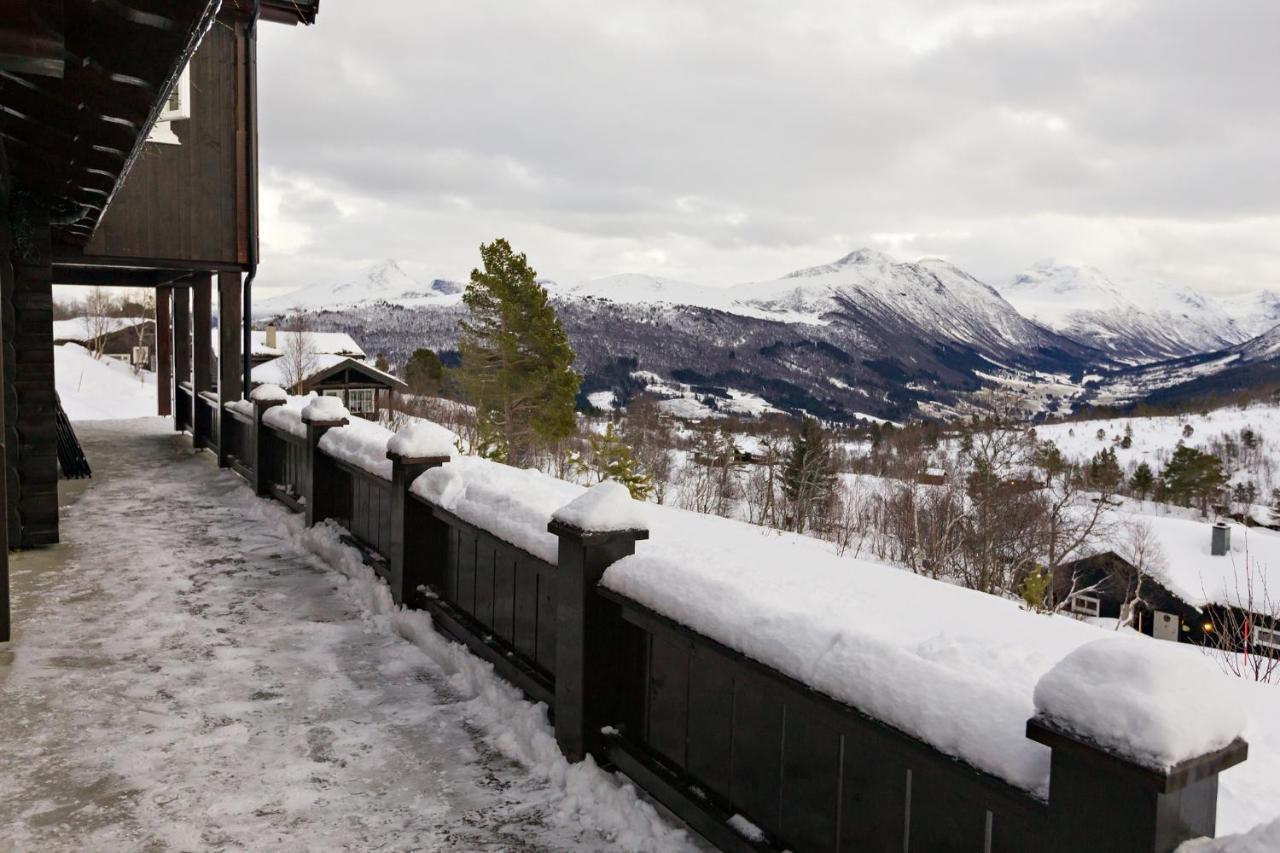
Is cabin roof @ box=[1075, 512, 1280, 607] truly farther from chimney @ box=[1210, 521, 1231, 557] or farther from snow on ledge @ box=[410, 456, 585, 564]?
snow on ledge @ box=[410, 456, 585, 564]

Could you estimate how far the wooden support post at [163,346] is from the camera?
1811 centimetres

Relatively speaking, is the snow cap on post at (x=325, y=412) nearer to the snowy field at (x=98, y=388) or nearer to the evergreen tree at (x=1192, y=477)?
the snowy field at (x=98, y=388)

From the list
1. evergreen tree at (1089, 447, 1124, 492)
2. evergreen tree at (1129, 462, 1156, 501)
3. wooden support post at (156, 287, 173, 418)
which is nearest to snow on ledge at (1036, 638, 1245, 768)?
wooden support post at (156, 287, 173, 418)

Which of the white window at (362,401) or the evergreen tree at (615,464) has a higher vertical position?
the white window at (362,401)

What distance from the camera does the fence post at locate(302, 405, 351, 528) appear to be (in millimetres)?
7648

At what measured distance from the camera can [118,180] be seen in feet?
21.1

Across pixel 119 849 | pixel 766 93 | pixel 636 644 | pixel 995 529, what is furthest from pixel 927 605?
pixel 766 93

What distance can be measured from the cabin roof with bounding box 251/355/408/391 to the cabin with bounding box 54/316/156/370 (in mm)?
9219

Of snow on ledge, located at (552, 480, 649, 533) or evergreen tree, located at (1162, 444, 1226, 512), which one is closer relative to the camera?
snow on ledge, located at (552, 480, 649, 533)

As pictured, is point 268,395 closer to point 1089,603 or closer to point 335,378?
point 335,378

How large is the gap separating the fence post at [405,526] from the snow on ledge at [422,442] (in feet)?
0.09

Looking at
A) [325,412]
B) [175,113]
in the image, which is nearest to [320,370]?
[175,113]

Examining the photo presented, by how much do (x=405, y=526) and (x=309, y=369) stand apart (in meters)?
40.0

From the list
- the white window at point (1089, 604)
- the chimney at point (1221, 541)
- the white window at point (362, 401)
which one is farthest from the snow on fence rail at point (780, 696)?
the chimney at point (1221, 541)
